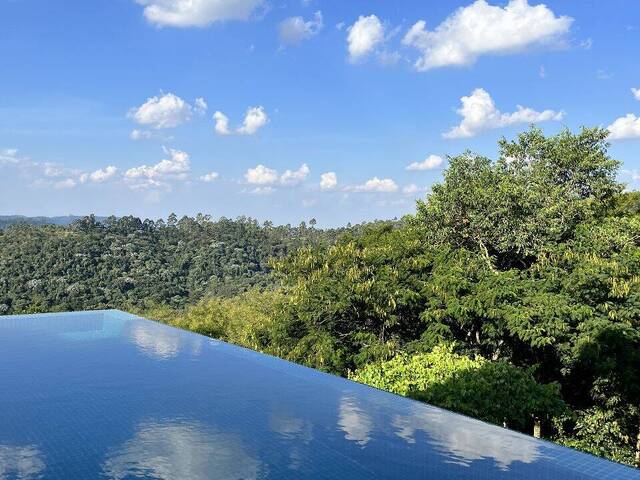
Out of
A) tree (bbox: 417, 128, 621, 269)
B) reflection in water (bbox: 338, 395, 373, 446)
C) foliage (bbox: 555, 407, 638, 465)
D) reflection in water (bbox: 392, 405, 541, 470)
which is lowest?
foliage (bbox: 555, 407, 638, 465)

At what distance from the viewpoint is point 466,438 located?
11.4 feet

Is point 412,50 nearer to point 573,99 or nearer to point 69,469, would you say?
point 573,99

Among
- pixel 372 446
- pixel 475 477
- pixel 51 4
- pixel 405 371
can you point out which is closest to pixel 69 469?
pixel 372 446

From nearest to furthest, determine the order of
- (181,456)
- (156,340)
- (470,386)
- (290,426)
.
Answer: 1. (181,456)
2. (290,426)
3. (156,340)
4. (470,386)

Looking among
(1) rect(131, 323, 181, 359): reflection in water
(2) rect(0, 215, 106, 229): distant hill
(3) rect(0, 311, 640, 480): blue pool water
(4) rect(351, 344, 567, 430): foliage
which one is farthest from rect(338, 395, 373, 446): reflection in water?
(2) rect(0, 215, 106, 229): distant hill

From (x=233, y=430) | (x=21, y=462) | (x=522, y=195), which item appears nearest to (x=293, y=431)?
(x=233, y=430)

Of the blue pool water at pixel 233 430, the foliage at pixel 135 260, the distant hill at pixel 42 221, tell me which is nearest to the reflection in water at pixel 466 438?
the blue pool water at pixel 233 430

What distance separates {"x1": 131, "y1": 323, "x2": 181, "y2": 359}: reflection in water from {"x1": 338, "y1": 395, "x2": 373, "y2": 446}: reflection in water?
8.40 feet

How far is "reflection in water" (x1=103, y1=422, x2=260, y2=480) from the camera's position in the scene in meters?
2.91

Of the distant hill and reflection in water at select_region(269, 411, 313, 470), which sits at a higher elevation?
the distant hill

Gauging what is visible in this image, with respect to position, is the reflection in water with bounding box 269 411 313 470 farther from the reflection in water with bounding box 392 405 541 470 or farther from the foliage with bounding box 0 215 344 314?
the foliage with bounding box 0 215 344 314

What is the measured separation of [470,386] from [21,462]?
5453mm

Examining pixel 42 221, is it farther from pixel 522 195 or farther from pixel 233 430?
pixel 233 430

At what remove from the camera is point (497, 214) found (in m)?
10.7
